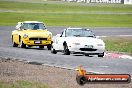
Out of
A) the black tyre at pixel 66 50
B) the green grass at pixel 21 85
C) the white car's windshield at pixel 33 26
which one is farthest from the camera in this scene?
the white car's windshield at pixel 33 26

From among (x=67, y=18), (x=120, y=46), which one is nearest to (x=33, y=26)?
(x=120, y=46)

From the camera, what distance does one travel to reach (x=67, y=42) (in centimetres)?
2739

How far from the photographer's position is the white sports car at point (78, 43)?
86.5 feet

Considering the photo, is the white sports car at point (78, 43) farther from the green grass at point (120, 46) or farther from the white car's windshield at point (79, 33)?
the green grass at point (120, 46)

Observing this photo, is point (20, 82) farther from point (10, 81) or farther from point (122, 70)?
point (122, 70)

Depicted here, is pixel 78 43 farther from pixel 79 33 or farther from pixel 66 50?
pixel 79 33

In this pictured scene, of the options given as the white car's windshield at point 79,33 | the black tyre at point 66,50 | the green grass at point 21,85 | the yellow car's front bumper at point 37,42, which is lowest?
the yellow car's front bumper at point 37,42

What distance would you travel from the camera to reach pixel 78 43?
26781 mm

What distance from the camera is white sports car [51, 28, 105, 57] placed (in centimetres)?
2636

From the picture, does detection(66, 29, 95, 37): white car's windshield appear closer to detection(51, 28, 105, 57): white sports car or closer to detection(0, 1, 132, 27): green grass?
detection(51, 28, 105, 57): white sports car

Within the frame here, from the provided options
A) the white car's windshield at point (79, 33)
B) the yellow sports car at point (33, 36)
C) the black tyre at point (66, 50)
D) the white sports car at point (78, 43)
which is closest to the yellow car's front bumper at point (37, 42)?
the yellow sports car at point (33, 36)

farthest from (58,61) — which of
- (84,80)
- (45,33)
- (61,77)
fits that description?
(84,80)

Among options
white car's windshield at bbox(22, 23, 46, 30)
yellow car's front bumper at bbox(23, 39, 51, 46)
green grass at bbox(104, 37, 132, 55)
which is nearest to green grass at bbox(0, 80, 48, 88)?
green grass at bbox(104, 37, 132, 55)

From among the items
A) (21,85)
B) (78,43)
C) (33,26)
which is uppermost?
(21,85)
